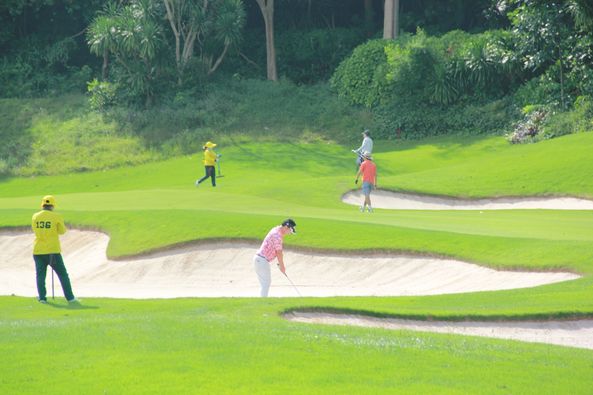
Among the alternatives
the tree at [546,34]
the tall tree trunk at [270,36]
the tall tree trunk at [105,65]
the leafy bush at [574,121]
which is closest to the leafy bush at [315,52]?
the tall tree trunk at [270,36]

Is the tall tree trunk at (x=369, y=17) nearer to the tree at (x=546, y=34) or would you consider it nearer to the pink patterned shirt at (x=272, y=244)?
the tree at (x=546, y=34)

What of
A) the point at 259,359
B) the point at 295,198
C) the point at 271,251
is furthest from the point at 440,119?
the point at 259,359

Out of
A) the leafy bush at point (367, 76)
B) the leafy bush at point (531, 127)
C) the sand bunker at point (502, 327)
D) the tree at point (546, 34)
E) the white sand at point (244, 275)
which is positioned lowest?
the white sand at point (244, 275)

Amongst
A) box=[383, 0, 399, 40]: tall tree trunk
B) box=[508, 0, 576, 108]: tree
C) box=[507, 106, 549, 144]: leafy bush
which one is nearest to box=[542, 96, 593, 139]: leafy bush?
box=[507, 106, 549, 144]: leafy bush

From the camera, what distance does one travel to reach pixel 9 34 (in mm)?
67625

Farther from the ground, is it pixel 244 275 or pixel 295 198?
pixel 295 198

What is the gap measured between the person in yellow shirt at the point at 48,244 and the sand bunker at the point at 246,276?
397 centimetres

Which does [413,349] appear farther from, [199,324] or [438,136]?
[438,136]

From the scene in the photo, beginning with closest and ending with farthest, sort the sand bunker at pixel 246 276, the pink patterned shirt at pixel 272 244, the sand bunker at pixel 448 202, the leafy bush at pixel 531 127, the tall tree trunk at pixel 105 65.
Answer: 1. the pink patterned shirt at pixel 272 244
2. the sand bunker at pixel 246 276
3. the sand bunker at pixel 448 202
4. the leafy bush at pixel 531 127
5. the tall tree trunk at pixel 105 65

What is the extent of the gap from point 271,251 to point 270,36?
4373 centimetres

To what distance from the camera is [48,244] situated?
22.0m

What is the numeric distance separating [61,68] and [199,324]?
54.0 meters

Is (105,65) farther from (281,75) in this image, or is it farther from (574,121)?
(574,121)

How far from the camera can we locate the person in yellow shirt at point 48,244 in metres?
21.9
